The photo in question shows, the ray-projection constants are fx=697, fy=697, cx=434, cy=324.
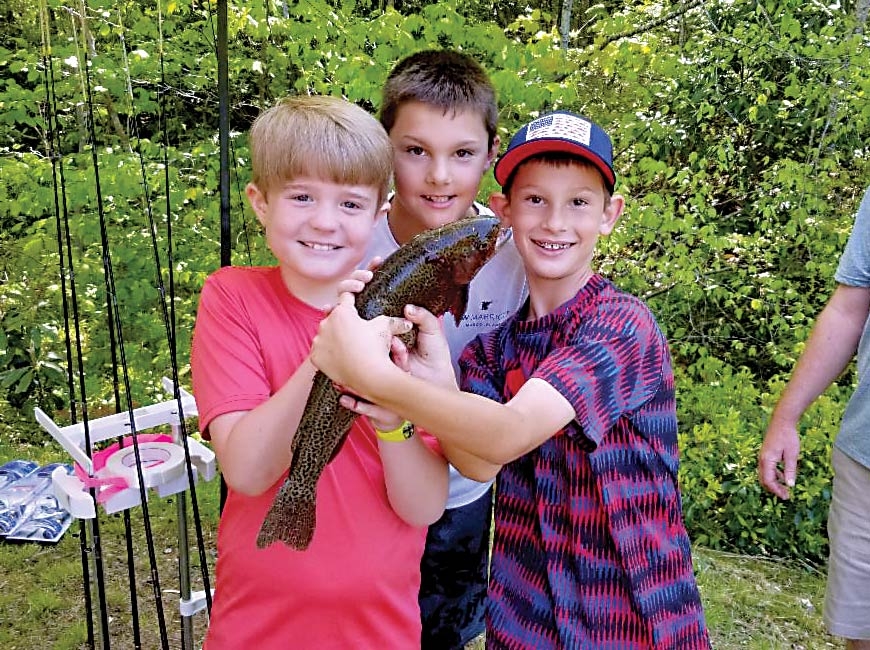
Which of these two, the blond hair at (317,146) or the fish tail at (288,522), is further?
the blond hair at (317,146)

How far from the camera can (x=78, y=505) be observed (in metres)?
2.04

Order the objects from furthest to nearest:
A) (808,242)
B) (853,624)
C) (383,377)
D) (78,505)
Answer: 1. (808,242)
2. (853,624)
3. (78,505)
4. (383,377)

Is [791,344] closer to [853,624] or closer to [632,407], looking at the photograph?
[853,624]

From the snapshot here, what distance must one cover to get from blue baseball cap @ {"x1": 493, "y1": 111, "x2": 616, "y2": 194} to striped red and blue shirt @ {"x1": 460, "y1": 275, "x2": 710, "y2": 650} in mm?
371

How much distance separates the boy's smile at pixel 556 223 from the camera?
2029mm

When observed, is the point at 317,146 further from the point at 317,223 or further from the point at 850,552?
the point at 850,552

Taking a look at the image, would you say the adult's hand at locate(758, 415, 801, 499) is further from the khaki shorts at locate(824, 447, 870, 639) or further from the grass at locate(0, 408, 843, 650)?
the grass at locate(0, 408, 843, 650)

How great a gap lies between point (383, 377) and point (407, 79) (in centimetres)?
140

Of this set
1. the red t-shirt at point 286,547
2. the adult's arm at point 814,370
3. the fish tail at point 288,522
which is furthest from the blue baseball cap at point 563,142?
the adult's arm at point 814,370

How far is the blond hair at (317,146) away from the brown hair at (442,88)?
535mm

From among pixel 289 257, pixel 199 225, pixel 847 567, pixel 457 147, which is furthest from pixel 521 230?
pixel 199 225

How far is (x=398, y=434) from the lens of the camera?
179cm

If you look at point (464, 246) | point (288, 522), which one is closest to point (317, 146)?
point (464, 246)

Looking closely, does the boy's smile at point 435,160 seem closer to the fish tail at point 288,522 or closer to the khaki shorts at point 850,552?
the fish tail at point 288,522
